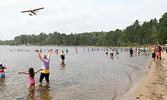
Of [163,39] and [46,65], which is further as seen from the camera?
[163,39]

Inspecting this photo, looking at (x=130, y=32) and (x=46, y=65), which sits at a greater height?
(x=130, y=32)

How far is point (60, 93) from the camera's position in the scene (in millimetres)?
8180

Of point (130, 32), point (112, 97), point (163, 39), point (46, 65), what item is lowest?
point (112, 97)

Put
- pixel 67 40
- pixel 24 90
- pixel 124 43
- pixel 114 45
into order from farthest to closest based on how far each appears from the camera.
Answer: pixel 67 40 < pixel 114 45 < pixel 124 43 < pixel 24 90

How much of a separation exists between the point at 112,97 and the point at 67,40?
18800cm

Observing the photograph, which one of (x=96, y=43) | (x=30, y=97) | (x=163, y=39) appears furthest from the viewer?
(x=96, y=43)

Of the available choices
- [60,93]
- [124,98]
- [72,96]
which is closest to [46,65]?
[60,93]

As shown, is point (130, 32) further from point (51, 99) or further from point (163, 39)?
point (51, 99)

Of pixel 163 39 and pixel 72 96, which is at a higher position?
pixel 163 39

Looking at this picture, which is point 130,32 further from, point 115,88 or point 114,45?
point 115,88

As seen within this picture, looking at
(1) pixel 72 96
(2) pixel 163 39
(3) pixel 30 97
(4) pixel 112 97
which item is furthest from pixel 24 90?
(2) pixel 163 39

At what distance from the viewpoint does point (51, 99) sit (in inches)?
285

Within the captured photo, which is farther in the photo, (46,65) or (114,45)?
(114,45)

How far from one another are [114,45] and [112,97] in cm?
12811
